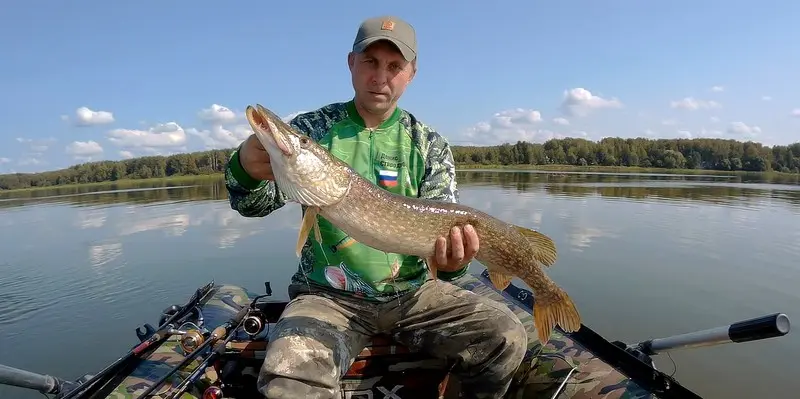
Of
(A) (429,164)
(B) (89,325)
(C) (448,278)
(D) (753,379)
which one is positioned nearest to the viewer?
(C) (448,278)

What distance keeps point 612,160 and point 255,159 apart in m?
95.5

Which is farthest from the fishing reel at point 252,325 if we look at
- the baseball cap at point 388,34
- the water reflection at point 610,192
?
the water reflection at point 610,192

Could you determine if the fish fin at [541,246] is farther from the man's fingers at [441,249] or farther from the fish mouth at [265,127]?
the fish mouth at [265,127]

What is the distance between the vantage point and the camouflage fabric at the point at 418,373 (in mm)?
3199

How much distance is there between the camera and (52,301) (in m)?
9.52

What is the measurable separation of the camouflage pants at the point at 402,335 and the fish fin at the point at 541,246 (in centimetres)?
46

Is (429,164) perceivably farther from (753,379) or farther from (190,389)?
(753,379)

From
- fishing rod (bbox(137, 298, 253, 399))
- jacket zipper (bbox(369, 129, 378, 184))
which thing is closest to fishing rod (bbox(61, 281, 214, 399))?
fishing rod (bbox(137, 298, 253, 399))

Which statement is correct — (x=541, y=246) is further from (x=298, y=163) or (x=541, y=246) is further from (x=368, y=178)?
(x=298, y=163)

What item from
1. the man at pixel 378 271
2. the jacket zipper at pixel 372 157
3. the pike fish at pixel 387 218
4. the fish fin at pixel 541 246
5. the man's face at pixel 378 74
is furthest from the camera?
the jacket zipper at pixel 372 157

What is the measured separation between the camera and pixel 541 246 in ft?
11.1

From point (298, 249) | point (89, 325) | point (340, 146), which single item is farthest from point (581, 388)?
point (89, 325)

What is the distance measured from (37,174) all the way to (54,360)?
91115 mm

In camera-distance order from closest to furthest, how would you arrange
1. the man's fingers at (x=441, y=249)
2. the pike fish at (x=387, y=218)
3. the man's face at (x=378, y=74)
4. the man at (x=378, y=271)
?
the pike fish at (x=387, y=218)
the man at (x=378, y=271)
the man's fingers at (x=441, y=249)
the man's face at (x=378, y=74)
